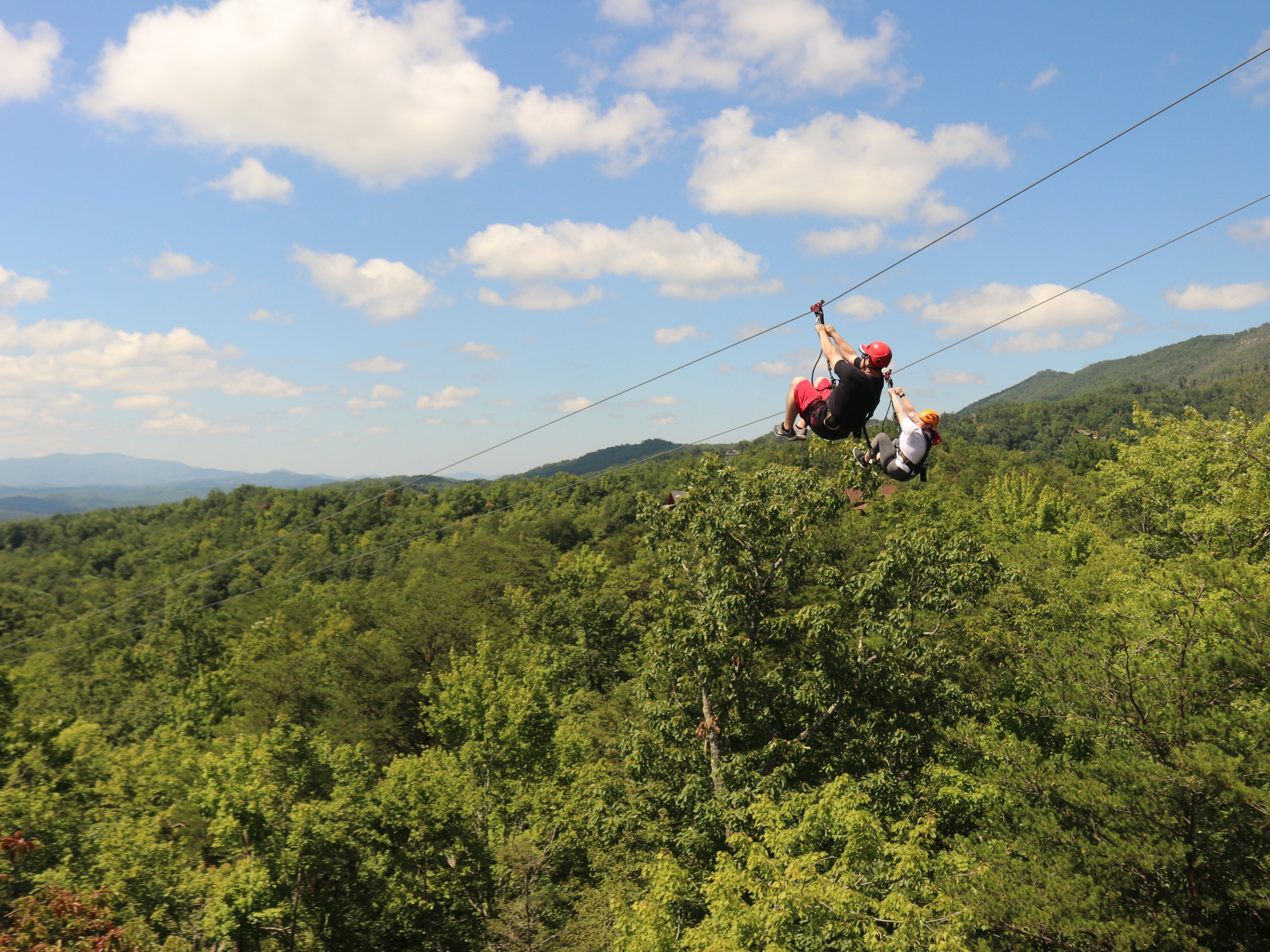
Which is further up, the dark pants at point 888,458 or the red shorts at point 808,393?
the red shorts at point 808,393

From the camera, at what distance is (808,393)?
6.52 m

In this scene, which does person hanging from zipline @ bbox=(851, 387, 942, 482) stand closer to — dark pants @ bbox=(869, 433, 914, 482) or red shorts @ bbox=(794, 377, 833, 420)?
dark pants @ bbox=(869, 433, 914, 482)

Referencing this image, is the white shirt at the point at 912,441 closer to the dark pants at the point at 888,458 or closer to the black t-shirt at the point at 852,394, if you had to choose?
the dark pants at the point at 888,458

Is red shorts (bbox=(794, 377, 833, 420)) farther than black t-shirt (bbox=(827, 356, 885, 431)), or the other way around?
red shorts (bbox=(794, 377, 833, 420))

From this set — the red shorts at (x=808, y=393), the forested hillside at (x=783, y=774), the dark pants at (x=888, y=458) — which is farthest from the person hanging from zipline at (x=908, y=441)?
the forested hillside at (x=783, y=774)

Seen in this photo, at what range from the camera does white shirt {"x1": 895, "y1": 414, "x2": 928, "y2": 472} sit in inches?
223

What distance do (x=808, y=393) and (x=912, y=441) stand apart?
1.19 m

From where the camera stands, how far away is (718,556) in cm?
1387

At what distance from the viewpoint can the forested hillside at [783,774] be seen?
8672 mm

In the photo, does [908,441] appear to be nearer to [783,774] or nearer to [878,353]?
[878,353]

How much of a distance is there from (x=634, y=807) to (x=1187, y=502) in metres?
21.6

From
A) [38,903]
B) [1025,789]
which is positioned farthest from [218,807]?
[1025,789]

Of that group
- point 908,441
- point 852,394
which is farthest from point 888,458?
A: point 852,394

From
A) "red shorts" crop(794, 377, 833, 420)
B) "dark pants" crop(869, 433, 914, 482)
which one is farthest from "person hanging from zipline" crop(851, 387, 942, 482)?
"red shorts" crop(794, 377, 833, 420)
